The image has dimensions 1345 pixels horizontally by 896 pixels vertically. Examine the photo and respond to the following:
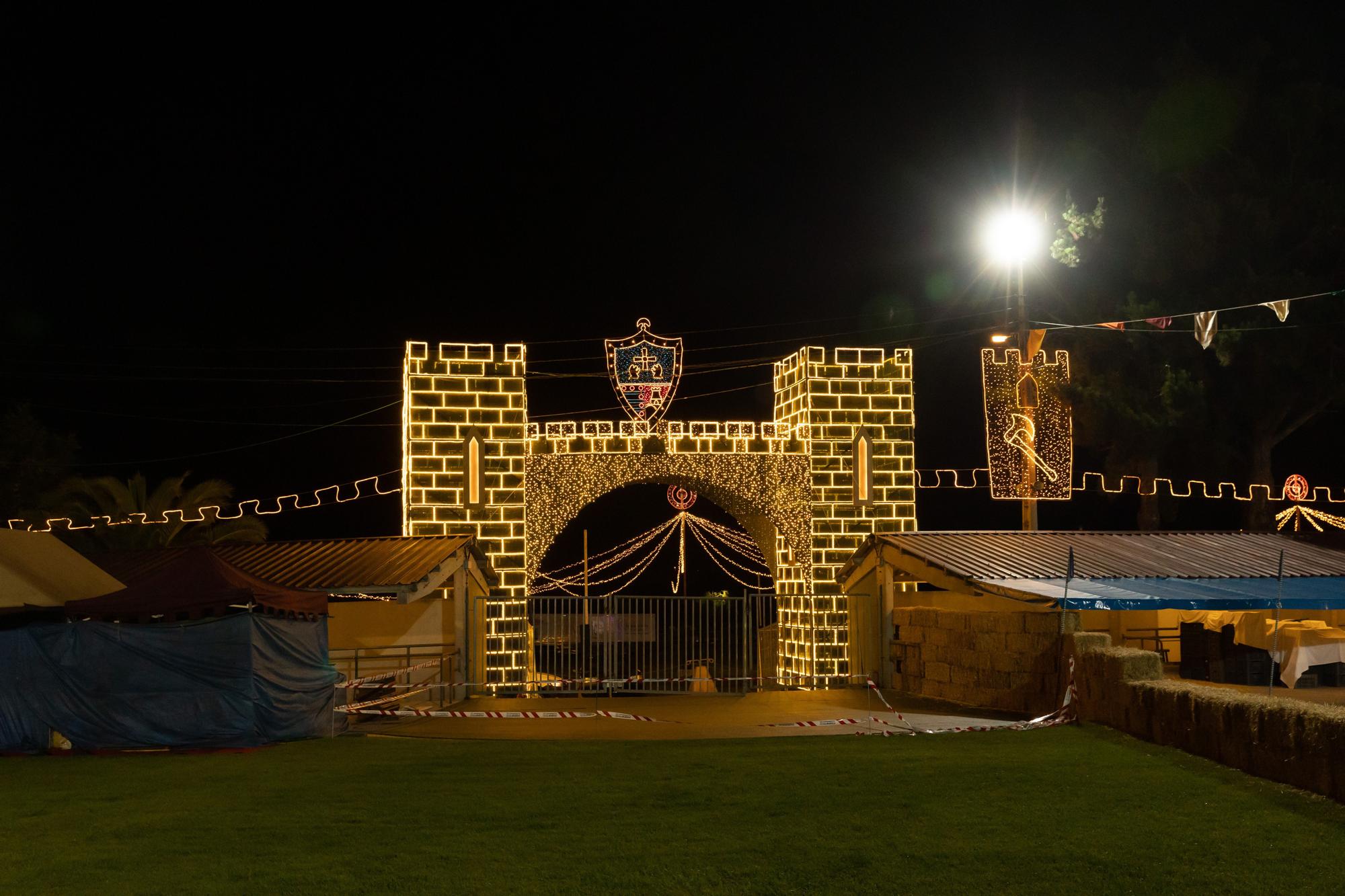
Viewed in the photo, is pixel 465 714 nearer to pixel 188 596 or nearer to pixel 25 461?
pixel 188 596

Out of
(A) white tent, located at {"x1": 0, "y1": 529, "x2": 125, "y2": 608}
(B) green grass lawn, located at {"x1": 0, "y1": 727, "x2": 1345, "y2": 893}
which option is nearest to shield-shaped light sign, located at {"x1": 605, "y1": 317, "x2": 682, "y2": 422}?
(A) white tent, located at {"x1": 0, "y1": 529, "x2": 125, "y2": 608}

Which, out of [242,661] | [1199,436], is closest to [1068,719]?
[242,661]

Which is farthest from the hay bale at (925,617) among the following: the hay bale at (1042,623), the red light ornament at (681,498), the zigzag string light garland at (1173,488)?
the red light ornament at (681,498)

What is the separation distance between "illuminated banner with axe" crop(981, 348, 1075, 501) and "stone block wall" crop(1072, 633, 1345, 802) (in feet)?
21.7

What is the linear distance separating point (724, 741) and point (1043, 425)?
399 inches

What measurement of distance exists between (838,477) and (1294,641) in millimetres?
7359

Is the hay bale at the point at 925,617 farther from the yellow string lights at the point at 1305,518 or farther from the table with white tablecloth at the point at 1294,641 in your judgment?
the yellow string lights at the point at 1305,518

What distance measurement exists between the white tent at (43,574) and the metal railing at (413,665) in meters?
3.38

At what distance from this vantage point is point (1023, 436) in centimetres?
2189

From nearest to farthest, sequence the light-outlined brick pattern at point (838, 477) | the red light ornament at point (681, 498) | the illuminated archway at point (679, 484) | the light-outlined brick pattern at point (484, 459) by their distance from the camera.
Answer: the light-outlined brick pattern at point (484, 459) < the illuminated archway at point (679, 484) < the light-outlined brick pattern at point (838, 477) < the red light ornament at point (681, 498)

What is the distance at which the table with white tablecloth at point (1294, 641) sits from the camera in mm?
19391

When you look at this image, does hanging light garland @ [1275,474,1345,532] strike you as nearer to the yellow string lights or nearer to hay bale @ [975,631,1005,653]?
the yellow string lights

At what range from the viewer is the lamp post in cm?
2188

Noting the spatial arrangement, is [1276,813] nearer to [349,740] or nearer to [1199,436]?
[349,740]
